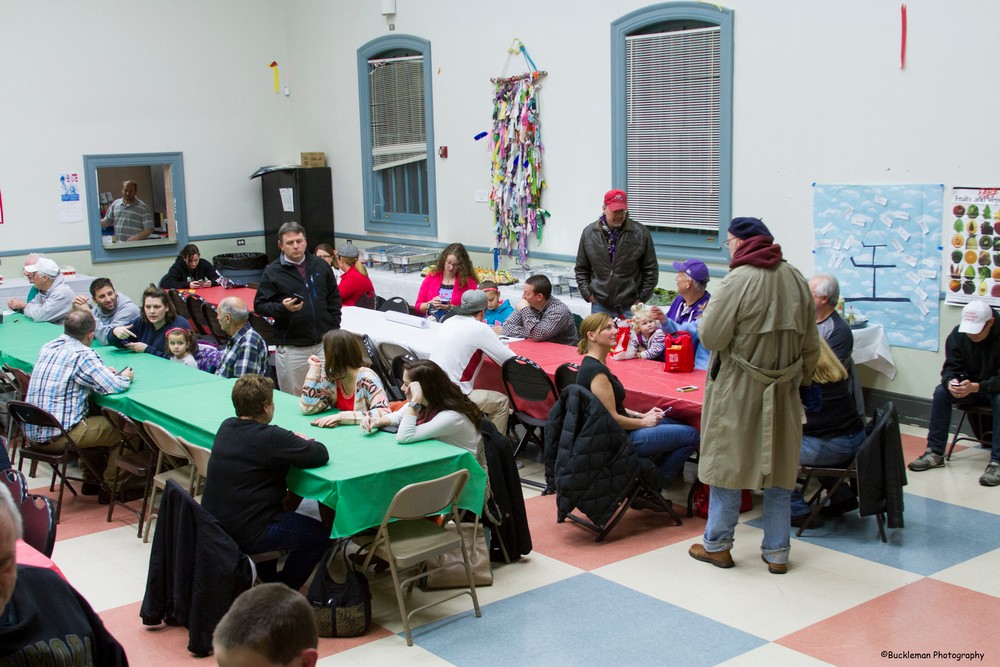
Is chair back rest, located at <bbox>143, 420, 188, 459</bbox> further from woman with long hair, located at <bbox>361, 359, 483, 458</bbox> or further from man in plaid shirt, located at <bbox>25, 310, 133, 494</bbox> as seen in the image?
woman with long hair, located at <bbox>361, 359, 483, 458</bbox>

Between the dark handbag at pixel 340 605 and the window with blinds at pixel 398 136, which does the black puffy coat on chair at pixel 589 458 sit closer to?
the dark handbag at pixel 340 605

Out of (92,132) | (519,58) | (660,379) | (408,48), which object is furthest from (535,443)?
(92,132)

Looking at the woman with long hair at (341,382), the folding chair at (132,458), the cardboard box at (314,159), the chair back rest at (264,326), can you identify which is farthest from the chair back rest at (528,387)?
the cardboard box at (314,159)

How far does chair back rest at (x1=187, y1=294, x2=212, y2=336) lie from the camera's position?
369 inches

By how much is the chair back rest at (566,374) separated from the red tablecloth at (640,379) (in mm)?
140

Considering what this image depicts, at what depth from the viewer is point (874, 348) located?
727cm

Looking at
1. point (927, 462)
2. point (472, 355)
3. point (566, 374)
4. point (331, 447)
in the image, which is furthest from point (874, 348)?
point (331, 447)

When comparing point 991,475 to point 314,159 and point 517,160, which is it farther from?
point 314,159

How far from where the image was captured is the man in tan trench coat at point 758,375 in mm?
4629

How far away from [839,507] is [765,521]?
81cm

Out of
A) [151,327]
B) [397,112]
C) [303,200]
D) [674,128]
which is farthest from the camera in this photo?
[303,200]

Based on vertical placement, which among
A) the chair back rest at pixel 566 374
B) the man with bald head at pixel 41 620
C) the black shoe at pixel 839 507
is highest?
the man with bald head at pixel 41 620

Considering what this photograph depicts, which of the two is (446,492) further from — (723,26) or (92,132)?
(92,132)

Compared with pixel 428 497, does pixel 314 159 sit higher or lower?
higher
